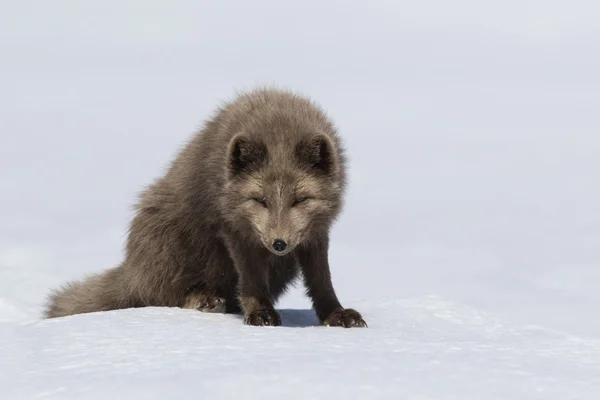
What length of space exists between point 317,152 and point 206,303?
72.5 inches

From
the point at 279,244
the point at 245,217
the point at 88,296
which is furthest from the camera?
the point at 88,296

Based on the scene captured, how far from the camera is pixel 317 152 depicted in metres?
7.31

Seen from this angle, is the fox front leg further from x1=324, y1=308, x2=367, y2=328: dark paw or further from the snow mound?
the snow mound

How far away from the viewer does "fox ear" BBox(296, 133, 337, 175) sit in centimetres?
729

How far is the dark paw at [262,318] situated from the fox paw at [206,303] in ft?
2.79

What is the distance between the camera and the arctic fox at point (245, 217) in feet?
23.7

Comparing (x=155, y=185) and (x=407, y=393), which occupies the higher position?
(x=155, y=185)

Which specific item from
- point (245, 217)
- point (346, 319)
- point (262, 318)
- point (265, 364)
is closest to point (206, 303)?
point (262, 318)

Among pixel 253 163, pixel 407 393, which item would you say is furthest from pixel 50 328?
pixel 407 393

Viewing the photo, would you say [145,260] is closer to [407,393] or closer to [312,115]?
[312,115]

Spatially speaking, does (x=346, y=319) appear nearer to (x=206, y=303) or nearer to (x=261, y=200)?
(x=261, y=200)

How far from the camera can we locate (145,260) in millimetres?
8406

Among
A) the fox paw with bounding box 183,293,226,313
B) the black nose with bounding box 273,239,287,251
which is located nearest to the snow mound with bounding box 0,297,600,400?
the black nose with bounding box 273,239,287,251

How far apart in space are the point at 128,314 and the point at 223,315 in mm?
835
